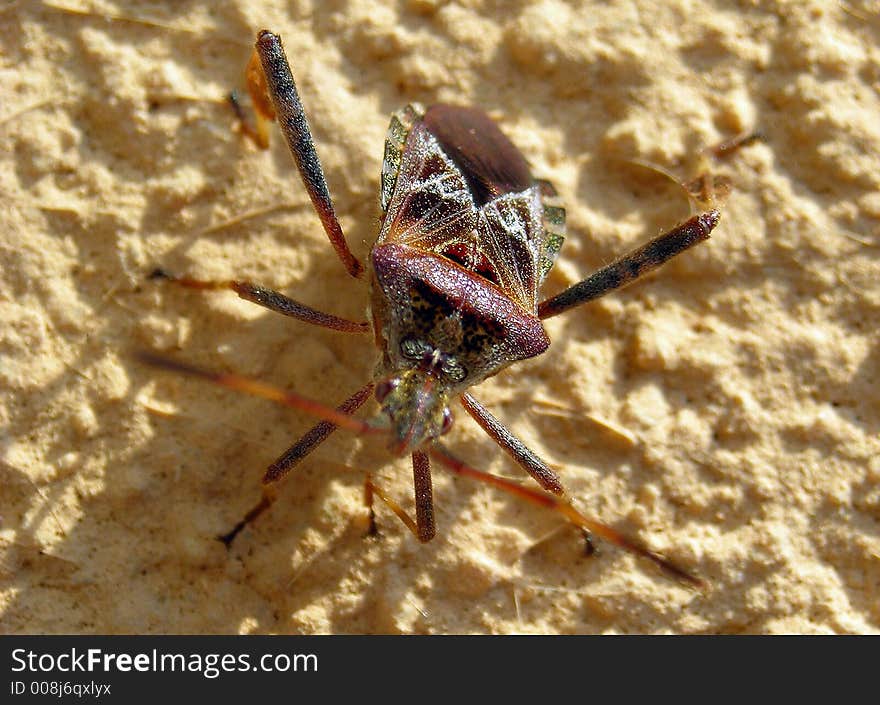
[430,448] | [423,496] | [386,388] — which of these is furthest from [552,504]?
[423,496]

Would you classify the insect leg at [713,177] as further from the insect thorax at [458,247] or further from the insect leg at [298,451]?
the insect leg at [298,451]

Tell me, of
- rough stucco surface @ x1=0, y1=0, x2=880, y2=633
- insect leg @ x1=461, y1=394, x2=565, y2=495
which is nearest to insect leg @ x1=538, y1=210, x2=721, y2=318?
rough stucco surface @ x1=0, y1=0, x2=880, y2=633

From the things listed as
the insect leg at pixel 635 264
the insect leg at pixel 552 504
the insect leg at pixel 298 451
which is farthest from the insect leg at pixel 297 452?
the insect leg at pixel 635 264

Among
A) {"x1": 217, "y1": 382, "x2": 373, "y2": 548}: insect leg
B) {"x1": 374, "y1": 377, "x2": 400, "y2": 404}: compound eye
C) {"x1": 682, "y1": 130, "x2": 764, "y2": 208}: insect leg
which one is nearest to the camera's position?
{"x1": 374, "y1": 377, "x2": 400, "y2": 404}: compound eye

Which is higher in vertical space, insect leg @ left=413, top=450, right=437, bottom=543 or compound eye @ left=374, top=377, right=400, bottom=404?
compound eye @ left=374, top=377, right=400, bottom=404

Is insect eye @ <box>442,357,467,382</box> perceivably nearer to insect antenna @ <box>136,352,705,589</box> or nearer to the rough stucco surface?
insect antenna @ <box>136,352,705,589</box>

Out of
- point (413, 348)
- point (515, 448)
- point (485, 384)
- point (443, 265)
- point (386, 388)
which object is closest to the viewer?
point (386, 388)

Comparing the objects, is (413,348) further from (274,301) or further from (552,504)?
(552,504)
